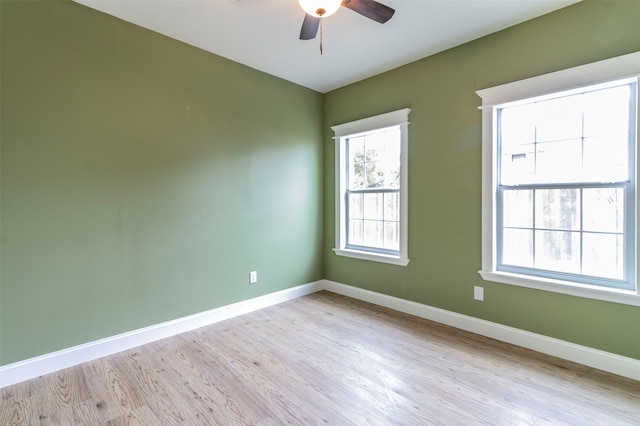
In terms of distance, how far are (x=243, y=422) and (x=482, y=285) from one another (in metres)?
2.26

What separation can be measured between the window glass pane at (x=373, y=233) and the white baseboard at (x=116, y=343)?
53.0 inches

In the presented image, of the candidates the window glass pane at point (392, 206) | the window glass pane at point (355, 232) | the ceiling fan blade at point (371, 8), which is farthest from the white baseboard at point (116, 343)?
the ceiling fan blade at point (371, 8)

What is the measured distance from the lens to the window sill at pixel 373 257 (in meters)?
3.30

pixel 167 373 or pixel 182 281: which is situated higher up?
pixel 182 281

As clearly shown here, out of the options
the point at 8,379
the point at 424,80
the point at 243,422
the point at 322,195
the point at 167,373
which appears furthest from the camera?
the point at 322,195

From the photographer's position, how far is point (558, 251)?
243cm

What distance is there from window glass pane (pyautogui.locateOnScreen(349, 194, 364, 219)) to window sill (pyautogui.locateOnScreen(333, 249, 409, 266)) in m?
0.47

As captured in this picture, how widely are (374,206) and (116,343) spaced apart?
114 inches

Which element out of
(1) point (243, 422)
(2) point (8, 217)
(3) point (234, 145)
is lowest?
(1) point (243, 422)

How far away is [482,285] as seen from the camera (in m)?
2.73

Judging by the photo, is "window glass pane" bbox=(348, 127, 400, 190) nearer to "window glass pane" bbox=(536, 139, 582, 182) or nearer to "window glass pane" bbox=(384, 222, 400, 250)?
"window glass pane" bbox=(384, 222, 400, 250)

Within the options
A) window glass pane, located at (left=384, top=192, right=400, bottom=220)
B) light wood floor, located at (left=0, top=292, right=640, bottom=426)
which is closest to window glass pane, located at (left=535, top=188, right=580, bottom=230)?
light wood floor, located at (left=0, top=292, right=640, bottom=426)

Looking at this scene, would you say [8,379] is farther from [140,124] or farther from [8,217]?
[140,124]

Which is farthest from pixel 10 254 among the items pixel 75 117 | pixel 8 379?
pixel 75 117
